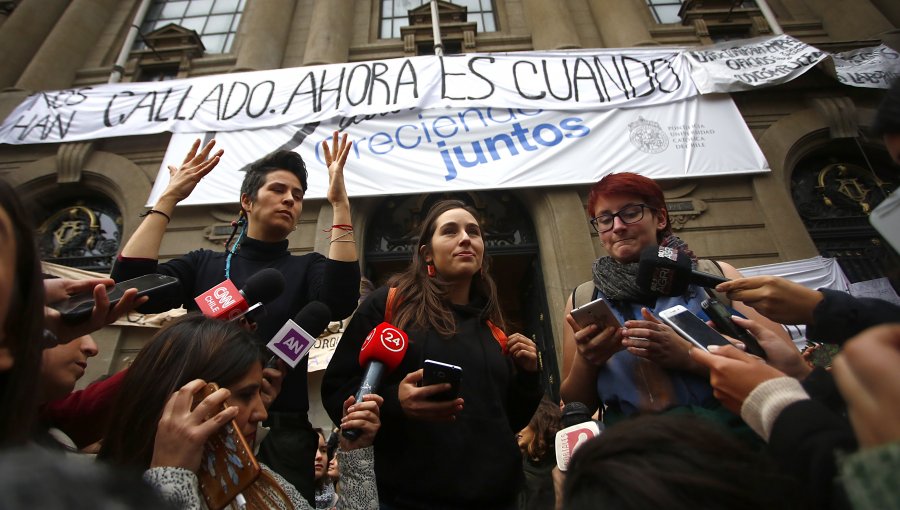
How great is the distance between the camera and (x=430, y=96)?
6.95 m

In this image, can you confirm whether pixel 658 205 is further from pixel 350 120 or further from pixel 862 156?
pixel 862 156

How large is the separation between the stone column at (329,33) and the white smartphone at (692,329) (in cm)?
844

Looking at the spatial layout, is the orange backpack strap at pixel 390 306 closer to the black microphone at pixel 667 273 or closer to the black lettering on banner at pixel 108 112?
the black microphone at pixel 667 273

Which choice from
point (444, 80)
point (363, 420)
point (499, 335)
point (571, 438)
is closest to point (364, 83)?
point (444, 80)

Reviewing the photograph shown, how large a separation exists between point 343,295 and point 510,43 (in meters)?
8.68

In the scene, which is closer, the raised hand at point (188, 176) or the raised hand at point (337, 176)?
the raised hand at point (188, 176)

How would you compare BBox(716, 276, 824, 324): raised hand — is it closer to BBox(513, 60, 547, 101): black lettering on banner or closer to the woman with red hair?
the woman with red hair

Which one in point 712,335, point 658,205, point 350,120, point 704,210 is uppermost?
point 350,120

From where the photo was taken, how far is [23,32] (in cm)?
930

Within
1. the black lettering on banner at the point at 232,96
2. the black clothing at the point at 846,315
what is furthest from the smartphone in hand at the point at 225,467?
the black lettering on banner at the point at 232,96

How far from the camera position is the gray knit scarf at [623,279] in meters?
1.96

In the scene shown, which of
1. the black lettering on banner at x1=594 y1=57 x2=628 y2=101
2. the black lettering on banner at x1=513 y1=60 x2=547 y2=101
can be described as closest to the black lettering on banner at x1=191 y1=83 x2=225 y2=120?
the black lettering on banner at x1=513 y1=60 x2=547 y2=101

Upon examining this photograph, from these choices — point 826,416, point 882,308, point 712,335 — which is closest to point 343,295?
point 712,335

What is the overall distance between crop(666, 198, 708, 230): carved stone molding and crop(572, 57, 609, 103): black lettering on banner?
2009mm
